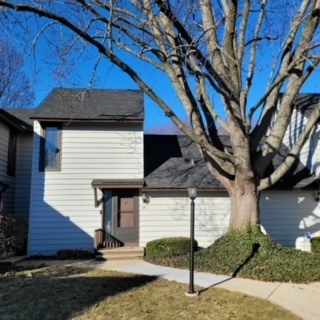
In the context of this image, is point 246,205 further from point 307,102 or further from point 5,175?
point 5,175

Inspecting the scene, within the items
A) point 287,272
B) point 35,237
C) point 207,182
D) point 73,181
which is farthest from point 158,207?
point 287,272

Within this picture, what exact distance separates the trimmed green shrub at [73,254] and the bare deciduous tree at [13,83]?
15060 millimetres

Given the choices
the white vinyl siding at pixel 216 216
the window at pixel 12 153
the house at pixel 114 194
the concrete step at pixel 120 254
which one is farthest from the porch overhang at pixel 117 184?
the window at pixel 12 153

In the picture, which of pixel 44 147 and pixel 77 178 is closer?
pixel 77 178

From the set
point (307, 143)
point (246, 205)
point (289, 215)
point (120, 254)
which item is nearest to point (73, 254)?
point (120, 254)

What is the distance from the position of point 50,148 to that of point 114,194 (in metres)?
A: 3.00

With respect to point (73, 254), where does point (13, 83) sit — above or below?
above

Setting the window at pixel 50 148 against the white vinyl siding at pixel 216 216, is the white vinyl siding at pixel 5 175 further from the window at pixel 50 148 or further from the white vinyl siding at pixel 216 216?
the white vinyl siding at pixel 216 216

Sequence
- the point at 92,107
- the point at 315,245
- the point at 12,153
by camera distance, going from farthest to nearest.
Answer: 1. the point at 12,153
2. the point at 92,107
3. the point at 315,245

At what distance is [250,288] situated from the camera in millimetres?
8133

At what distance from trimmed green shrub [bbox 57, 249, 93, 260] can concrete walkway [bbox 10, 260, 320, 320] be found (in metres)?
1.61

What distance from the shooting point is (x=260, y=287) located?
8.26 meters

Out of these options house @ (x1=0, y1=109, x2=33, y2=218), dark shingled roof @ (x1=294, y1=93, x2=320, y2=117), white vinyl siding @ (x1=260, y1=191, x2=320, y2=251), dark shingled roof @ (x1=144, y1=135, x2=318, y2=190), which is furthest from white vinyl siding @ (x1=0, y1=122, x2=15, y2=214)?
dark shingled roof @ (x1=294, y1=93, x2=320, y2=117)

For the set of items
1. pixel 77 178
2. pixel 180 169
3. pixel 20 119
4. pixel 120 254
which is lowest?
pixel 120 254
